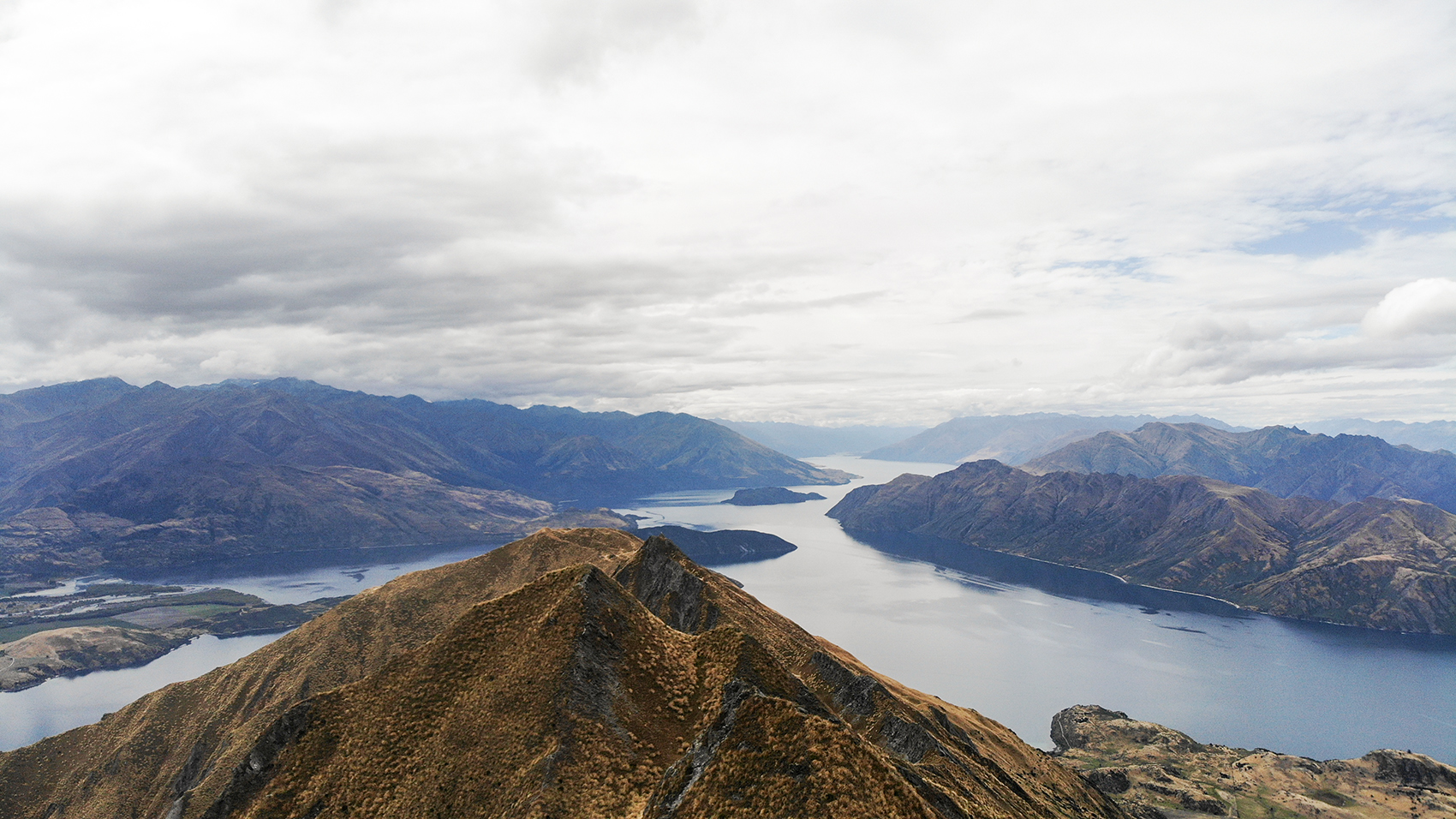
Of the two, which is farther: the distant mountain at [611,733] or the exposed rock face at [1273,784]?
the exposed rock face at [1273,784]

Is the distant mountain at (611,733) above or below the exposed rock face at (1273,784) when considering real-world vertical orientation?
above

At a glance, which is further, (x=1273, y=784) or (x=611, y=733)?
(x=1273, y=784)

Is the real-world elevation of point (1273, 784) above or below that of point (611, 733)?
below

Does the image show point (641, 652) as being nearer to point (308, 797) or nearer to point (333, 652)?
point (308, 797)
